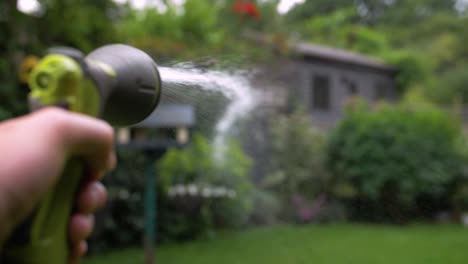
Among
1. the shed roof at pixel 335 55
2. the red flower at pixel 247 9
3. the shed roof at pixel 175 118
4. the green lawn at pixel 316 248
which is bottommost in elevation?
the green lawn at pixel 316 248

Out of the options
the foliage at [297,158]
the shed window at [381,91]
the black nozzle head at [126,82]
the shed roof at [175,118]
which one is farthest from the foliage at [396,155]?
the black nozzle head at [126,82]

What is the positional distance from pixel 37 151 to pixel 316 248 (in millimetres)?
4886

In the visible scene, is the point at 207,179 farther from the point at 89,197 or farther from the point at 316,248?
the point at 89,197

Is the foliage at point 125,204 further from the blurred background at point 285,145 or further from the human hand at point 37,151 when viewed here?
the human hand at point 37,151

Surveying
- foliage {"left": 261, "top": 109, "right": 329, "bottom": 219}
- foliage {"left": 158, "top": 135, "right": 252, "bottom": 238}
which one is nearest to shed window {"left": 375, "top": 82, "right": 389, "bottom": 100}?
foliage {"left": 261, "top": 109, "right": 329, "bottom": 219}

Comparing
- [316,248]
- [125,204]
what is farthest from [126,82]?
[316,248]

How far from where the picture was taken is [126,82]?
651mm

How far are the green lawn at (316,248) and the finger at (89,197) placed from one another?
12.6 ft

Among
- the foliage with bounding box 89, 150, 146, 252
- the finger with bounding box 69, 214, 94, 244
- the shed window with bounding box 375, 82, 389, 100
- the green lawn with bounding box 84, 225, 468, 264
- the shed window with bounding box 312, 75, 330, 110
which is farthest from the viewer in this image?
the shed window with bounding box 375, 82, 389, 100

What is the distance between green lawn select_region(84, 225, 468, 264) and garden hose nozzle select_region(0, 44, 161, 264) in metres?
3.89

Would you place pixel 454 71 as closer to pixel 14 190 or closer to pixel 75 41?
pixel 75 41

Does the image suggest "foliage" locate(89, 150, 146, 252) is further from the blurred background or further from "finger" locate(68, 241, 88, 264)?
"finger" locate(68, 241, 88, 264)

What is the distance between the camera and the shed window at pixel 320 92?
9.60 meters

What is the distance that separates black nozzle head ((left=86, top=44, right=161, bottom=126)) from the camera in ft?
2.09
